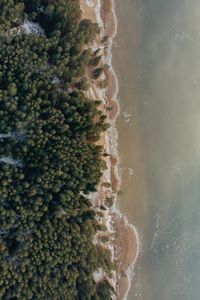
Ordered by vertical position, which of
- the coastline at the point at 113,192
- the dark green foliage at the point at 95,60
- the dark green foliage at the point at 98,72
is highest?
the dark green foliage at the point at 95,60

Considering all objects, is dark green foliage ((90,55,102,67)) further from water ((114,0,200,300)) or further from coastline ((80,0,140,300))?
water ((114,0,200,300))

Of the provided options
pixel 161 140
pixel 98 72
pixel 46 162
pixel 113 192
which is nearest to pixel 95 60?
pixel 98 72

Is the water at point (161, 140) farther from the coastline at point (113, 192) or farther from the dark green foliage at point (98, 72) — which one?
the dark green foliage at point (98, 72)

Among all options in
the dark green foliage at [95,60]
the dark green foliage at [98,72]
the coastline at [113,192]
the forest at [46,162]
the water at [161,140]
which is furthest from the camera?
the water at [161,140]

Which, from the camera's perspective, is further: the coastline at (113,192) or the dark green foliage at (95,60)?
the coastline at (113,192)

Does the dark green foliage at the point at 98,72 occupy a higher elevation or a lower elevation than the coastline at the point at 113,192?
higher

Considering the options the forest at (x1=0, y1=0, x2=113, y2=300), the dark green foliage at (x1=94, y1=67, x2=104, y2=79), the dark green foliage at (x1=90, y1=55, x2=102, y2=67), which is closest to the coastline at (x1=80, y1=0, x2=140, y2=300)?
the dark green foliage at (x1=94, y1=67, x2=104, y2=79)

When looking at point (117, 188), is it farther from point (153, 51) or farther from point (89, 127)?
point (153, 51)

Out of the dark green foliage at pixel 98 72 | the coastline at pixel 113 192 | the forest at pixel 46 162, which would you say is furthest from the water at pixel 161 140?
the forest at pixel 46 162
